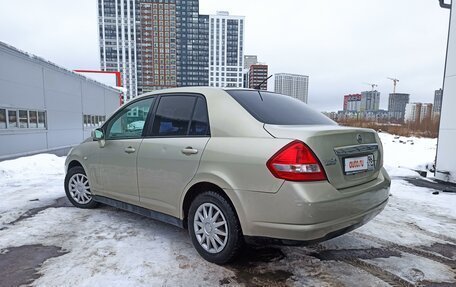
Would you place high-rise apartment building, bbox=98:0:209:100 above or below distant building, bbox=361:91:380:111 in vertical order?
above

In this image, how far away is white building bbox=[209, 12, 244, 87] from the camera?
73375mm

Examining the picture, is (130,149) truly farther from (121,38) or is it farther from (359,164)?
(121,38)

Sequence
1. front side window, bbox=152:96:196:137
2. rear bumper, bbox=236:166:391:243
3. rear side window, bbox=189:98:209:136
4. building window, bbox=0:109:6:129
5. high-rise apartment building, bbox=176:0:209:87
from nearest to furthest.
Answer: rear bumper, bbox=236:166:391:243
rear side window, bbox=189:98:209:136
front side window, bbox=152:96:196:137
building window, bbox=0:109:6:129
high-rise apartment building, bbox=176:0:209:87

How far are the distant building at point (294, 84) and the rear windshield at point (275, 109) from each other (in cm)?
3053

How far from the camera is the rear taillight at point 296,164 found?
7.38 feet

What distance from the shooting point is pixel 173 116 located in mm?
3230

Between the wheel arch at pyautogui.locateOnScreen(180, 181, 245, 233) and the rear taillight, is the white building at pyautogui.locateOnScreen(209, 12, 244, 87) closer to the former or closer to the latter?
the wheel arch at pyautogui.locateOnScreen(180, 181, 245, 233)

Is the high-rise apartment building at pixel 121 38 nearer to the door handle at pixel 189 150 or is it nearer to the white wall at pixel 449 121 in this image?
the white wall at pixel 449 121

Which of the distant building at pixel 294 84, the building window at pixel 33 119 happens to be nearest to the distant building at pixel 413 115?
the distant building at pixel 294 84

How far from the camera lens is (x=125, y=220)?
3938 mm

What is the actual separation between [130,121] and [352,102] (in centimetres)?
7836

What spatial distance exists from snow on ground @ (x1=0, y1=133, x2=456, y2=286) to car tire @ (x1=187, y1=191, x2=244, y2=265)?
13 cm

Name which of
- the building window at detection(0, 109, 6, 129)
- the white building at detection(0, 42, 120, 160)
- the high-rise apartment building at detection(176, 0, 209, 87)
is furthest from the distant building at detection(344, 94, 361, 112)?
the building window at detection(0, 109, 6, 129)

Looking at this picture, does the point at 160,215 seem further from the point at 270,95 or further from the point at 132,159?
the point at 270,95
